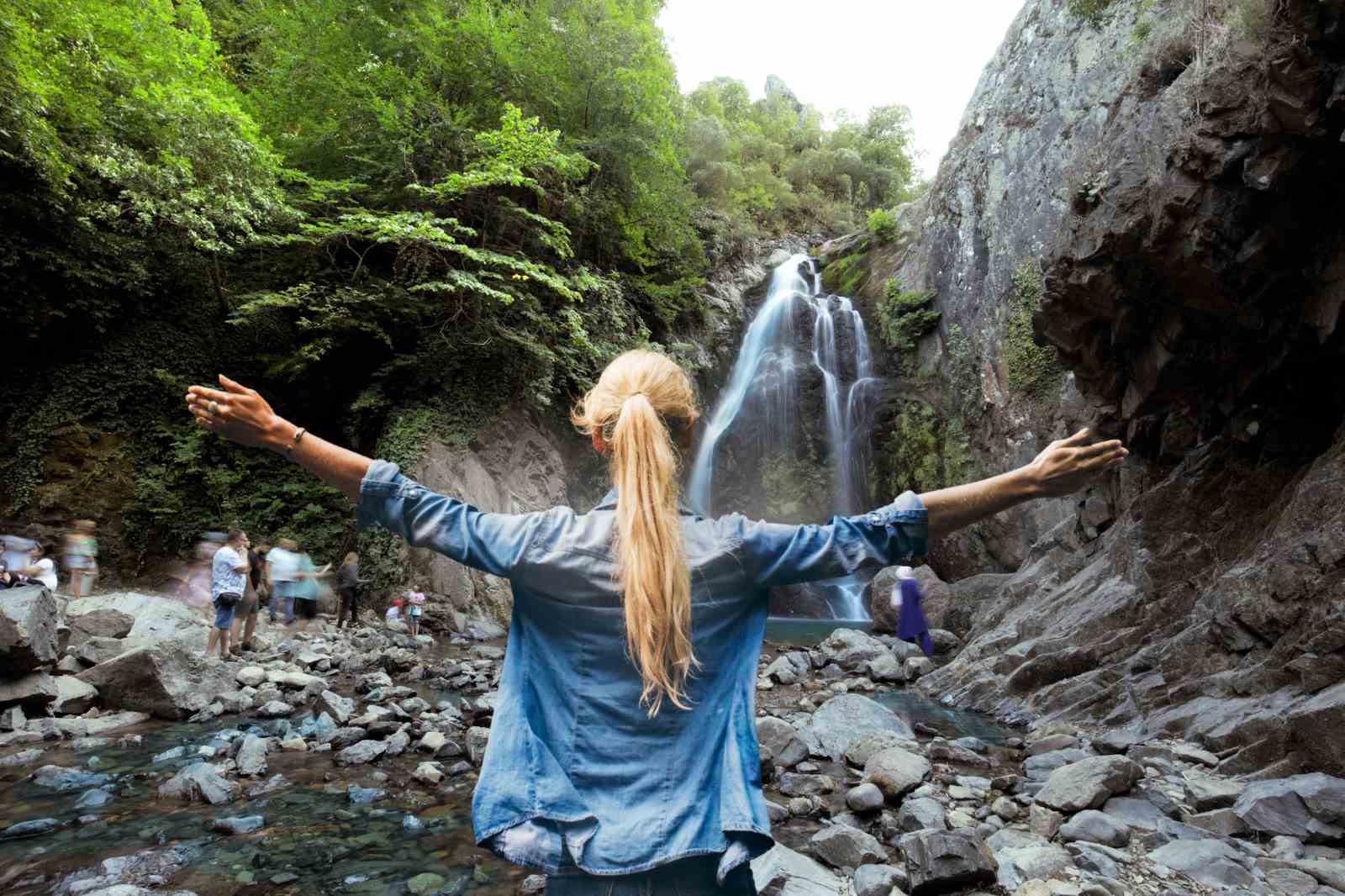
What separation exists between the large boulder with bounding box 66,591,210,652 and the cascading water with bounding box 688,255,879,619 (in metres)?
12.9

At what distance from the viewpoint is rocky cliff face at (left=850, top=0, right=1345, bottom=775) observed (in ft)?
18.7

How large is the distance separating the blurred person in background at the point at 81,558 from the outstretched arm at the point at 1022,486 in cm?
1502

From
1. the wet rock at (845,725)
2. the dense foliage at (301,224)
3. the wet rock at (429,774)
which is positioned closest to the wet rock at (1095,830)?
the wet rock at (845,725)

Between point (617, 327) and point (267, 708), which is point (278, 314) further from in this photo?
point (267, 708)

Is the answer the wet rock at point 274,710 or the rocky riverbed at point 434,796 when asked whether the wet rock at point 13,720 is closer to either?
the rocky riverbed at point 434,796

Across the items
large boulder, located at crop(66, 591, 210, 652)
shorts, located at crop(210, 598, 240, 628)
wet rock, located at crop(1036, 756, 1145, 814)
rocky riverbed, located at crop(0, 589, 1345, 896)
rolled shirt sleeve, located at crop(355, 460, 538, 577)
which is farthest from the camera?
shorts, located at crop(210, 598, 240, 628)

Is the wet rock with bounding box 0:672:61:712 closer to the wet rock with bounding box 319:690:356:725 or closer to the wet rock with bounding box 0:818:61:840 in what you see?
the wet rock with bounding box 319:690:356:725

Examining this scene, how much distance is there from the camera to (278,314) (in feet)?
50.6

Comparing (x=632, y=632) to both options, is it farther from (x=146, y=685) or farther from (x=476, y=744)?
(x=146, y=685)

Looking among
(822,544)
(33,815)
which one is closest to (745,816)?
(822,544)

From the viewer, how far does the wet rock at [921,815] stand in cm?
470

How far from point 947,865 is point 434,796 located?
12.0ft

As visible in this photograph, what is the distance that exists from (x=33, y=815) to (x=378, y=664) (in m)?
5.23

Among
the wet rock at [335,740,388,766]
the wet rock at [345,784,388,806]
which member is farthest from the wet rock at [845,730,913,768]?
the wet rock at [335,740,388,766]
